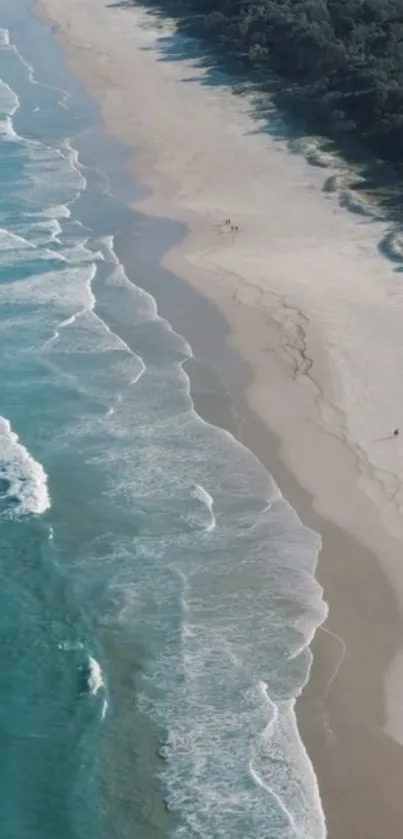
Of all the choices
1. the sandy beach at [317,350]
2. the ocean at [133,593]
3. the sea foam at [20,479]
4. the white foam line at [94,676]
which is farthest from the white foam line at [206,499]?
the white foam line at [94,676]

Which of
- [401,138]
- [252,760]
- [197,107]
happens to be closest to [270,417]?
[252,760]

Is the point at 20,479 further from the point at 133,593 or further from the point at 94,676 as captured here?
the point at 94,676

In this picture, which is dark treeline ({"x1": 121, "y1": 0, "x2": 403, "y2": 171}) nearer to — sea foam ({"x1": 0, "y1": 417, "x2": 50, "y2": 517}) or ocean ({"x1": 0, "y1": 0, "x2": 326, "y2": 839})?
ocean ({"x1": 0, "y1": 0, "x2": 326, "y2": 839})

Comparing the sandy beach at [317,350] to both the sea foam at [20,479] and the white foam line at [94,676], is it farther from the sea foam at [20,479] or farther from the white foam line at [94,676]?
the sea foam at [20,479]

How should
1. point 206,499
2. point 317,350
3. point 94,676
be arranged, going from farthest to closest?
point 317,350 → point 206,499 → point 94,676

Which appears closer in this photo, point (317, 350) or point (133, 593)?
point (133, 593)

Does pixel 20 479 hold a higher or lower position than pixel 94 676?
lower

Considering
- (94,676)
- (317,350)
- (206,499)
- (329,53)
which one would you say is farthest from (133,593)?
(329,53)
